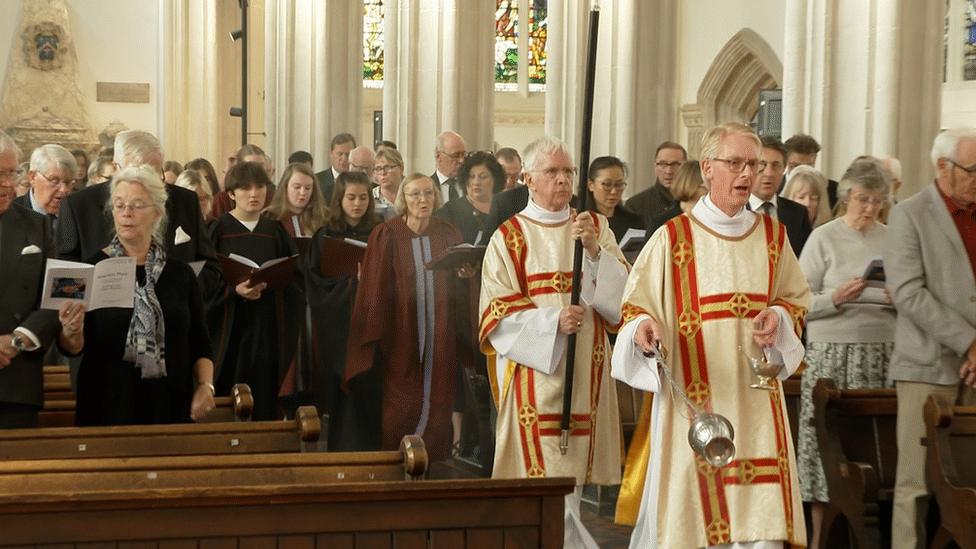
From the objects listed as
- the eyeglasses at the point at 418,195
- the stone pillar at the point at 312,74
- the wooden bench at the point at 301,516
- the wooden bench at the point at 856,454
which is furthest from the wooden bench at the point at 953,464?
the stone pillar at the point at 312,74

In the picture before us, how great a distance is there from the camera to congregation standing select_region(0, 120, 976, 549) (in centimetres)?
553

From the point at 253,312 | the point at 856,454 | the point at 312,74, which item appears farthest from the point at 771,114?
the point at 856,454

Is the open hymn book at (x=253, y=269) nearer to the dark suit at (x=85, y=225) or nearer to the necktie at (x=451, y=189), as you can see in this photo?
the dark suit at (x=85, y=225)

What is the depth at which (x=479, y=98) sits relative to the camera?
15859 mm

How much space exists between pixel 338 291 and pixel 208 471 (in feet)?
16.0

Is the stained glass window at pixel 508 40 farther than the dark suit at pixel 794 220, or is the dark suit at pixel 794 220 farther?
the stained glass window at pixel 508 40

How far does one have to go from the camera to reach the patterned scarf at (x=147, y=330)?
6.03 m

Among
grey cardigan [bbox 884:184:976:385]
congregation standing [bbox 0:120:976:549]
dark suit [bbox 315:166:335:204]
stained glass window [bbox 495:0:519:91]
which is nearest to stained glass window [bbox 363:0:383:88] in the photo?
stained glass window [bbox 495:0:519:91]

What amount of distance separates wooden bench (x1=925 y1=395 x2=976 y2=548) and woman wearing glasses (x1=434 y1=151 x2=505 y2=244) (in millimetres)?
4816

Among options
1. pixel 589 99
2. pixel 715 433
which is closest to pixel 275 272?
pixel 589 99

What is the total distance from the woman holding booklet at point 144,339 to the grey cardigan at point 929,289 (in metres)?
2.95

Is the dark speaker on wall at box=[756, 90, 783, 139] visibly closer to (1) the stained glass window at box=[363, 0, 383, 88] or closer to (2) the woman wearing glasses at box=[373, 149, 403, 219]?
(2) the woman wearing glasses at box=[373, 149, 403, 219]

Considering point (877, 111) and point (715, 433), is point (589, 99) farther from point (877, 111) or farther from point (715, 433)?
point (877, 111)

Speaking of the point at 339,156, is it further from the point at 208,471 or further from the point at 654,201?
the point at 208,471
